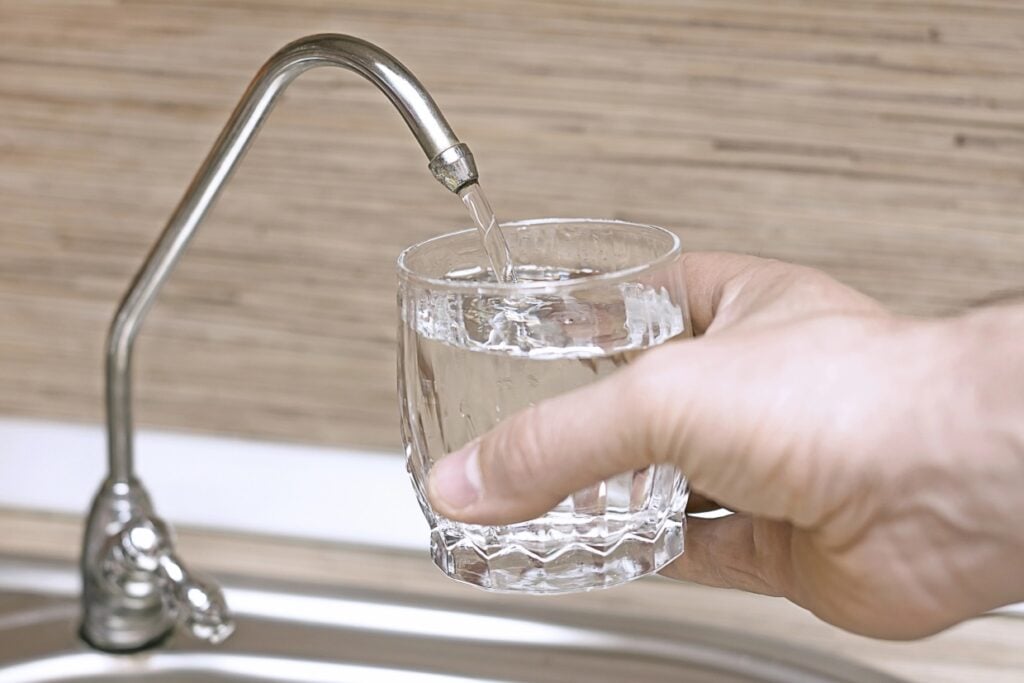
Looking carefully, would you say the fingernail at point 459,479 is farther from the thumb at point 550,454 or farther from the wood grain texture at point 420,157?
the wood grain texture at point 420,157

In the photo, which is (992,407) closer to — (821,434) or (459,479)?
(821,434)

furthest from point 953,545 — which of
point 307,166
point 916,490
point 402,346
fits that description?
point 307,166

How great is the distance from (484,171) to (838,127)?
23 centimetres

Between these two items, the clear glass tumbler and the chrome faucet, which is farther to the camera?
the chrome faucet

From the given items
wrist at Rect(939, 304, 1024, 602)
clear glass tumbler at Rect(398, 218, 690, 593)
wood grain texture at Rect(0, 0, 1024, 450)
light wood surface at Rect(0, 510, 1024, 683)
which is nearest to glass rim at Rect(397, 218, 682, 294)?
clear glass tumbler at Rect(398, 218, 690, 593)

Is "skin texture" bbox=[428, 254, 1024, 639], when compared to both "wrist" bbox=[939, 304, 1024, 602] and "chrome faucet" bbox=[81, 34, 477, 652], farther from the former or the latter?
"chrome faucet" bbox=[81, 34, 477, 652]

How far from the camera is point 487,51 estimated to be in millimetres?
790

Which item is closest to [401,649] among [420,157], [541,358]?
[420,157]

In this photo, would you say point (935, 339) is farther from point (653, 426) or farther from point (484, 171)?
point (484, 171)

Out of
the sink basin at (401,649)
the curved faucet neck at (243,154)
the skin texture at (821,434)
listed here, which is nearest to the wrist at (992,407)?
the skin texture at (821,434)

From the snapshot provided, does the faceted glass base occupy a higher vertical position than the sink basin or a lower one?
higher

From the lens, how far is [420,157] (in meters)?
0.82

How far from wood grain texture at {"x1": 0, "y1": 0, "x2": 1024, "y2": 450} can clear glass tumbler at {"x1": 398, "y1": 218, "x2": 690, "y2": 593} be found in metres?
0.31

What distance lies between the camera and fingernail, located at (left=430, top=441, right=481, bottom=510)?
0.44 meters
